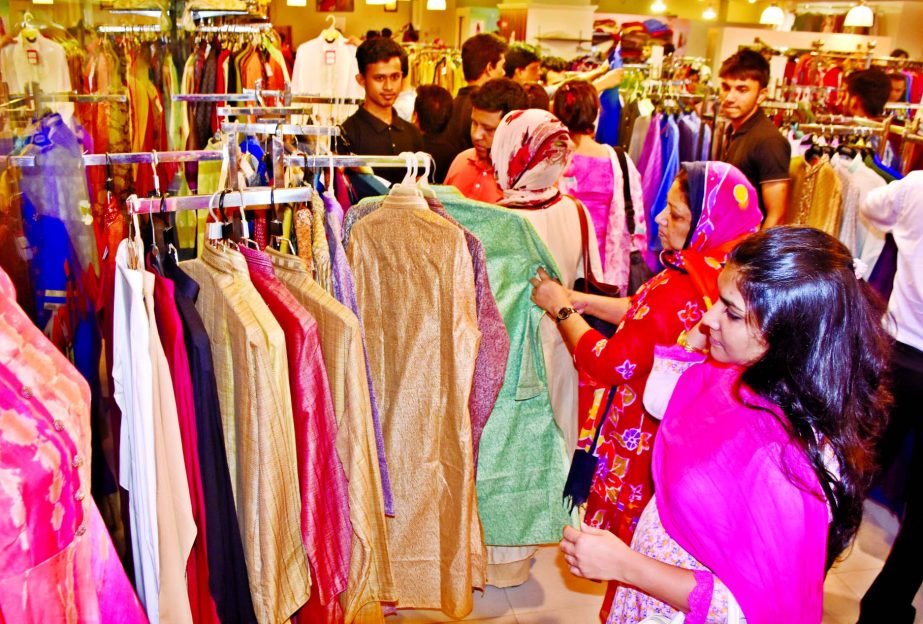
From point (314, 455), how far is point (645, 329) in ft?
3.04

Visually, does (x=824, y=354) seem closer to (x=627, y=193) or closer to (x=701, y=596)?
(x=701, y=596)

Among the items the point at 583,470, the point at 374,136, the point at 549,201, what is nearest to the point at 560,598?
the point at 583,470

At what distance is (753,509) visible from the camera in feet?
4.29

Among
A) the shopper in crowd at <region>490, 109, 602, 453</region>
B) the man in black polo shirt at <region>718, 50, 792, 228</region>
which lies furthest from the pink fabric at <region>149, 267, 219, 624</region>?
the man in black polo shirt at <region>718, 50, 792, 228</region>

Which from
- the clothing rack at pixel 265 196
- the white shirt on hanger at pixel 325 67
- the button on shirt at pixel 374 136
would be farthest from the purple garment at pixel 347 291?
the white shirt on hanger at pixel 325 67

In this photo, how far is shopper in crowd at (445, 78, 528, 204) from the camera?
3102mm

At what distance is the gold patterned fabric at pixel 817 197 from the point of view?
13.3ft

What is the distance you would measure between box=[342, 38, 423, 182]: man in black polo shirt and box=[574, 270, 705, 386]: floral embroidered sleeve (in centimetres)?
175

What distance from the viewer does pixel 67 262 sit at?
185 cm

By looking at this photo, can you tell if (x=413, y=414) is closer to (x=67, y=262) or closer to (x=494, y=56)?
(x=67, y=262)

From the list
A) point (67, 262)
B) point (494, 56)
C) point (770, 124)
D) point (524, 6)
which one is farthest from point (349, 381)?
point (524, 6)

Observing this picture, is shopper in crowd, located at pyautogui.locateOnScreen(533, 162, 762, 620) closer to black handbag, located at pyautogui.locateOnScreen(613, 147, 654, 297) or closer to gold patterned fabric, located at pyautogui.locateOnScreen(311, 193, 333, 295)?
gold patterned fabric, located at pyautogui.locateOnScreen(311, 193, 333, 295)

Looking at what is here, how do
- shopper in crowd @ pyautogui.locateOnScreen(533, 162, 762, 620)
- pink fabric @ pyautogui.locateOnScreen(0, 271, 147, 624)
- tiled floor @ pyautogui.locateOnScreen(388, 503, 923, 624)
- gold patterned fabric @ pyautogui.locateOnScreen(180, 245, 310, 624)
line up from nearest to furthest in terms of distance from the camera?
1. pink fabric @ pyautogui.locateOnScreen(0, 271, 147, 624)
2. gold patterned fabric @ pyautogui.locateOnScreen(180, 245, 310, 624)
3. shopper in crowd @ pyautogui.locateOnScreen(533, 162, 762, 620)
4. tiled floor @ pyautogui.locateOnScreen(388, 503, 923, 624)

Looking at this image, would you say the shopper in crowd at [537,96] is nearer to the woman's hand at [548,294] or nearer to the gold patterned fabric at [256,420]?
the woman's hand at [548,294]
